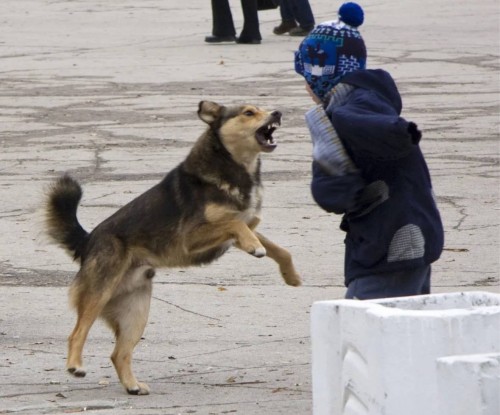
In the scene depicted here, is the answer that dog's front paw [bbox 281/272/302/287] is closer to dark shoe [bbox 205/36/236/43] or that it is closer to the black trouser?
the black trouser

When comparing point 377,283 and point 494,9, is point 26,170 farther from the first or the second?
point 494,9

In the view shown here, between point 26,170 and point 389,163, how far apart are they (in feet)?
22.6

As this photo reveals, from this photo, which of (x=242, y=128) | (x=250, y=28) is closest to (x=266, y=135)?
(x=242, y=128)

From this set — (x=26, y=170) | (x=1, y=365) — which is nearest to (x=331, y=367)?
(x=1, y=365)

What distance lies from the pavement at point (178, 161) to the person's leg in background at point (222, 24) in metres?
0.20

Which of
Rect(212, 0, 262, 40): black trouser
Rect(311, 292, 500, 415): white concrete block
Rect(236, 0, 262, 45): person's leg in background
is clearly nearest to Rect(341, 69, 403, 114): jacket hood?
Rect(311, 292, 500, 415): white concrete block

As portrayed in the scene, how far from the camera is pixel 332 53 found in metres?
5.03

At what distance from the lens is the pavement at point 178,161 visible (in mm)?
6152

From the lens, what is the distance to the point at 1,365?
6.27 metres

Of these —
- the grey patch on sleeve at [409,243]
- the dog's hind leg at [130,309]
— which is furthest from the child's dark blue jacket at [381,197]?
the dog's hind leg at [130,309]

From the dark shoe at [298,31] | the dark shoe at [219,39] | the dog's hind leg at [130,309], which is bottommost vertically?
the dark shoe at [298,31]

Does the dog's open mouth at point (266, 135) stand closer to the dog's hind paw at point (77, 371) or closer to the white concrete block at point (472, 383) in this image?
the dog's hind paw at point (77, 371)

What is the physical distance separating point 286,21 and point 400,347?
16928mm

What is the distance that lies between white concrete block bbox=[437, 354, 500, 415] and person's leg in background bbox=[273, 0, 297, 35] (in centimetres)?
1674
